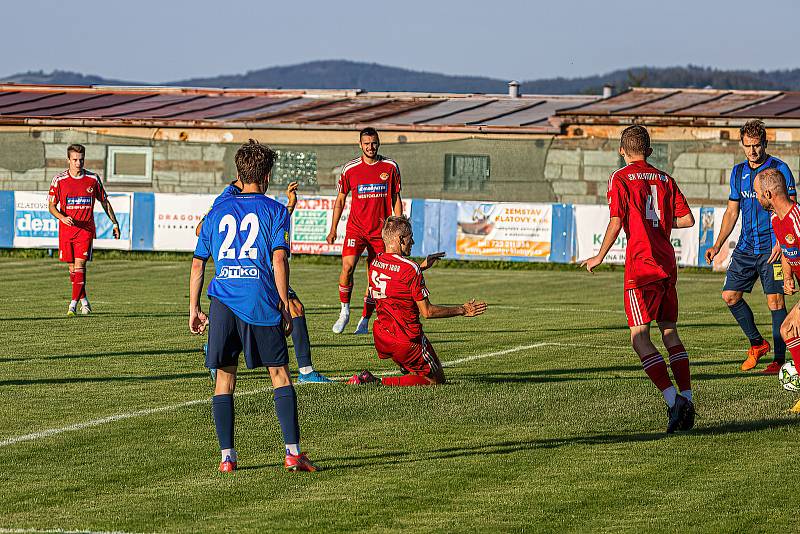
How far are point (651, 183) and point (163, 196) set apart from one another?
890 inches

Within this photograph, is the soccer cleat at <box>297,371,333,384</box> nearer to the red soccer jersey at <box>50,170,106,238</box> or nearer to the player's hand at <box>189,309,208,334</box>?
the player's hand at <box>189,309,208,334</box>

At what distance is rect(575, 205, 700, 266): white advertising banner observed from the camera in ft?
94.0

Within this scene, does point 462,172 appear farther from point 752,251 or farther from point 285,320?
point 285,320

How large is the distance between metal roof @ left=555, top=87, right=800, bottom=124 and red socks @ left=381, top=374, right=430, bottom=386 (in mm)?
20507

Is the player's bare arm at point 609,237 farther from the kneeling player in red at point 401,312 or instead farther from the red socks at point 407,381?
the red socks at point 407,381

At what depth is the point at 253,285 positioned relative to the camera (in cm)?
804

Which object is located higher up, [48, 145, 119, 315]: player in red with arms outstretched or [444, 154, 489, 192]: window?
[444, 154, 489, 192]: window

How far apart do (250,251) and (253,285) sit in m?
0.20

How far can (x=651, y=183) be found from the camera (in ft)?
32.3

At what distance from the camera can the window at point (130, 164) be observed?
35.2 metres

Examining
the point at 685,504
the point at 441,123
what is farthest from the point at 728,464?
the point at 441,123

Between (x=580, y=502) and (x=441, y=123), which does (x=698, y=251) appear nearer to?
(x=441, y=123)

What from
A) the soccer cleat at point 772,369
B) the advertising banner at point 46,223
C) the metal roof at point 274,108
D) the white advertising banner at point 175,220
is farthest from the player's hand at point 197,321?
the metal roof at point 274,108

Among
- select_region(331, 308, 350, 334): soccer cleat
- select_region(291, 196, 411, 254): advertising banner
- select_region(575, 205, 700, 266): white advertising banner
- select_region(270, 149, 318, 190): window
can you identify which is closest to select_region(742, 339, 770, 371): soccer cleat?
select_region(331, 308, 350, 334): soccer cleat
